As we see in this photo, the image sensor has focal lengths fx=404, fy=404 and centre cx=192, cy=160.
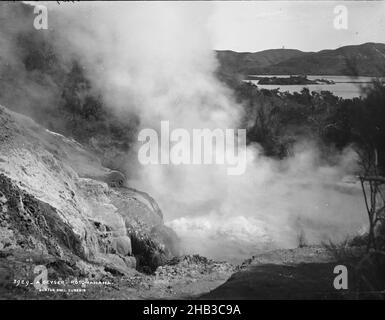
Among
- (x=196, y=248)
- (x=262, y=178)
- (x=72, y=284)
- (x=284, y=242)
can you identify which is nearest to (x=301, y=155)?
(x=262, y=178)

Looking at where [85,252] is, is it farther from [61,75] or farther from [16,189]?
[61,75]

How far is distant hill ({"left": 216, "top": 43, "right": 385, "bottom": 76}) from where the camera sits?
10.3 metres

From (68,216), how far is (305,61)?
12.9 meters

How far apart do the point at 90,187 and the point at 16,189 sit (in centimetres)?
320

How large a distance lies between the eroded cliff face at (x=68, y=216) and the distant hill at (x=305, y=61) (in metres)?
7.23

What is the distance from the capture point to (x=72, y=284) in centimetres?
746

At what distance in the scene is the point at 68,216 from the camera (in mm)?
9562

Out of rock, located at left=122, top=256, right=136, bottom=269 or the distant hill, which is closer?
the distant hill

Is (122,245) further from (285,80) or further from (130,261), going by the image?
(285,80)

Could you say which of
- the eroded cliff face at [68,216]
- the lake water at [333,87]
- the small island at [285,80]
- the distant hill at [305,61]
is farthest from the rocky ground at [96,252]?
the small island at [285,80]

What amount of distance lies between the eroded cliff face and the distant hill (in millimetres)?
7232

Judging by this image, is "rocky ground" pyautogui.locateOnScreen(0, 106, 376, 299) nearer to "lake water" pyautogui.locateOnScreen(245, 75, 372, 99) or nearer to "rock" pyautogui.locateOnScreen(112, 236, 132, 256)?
"rock" pyautogui.locateOnScreen(112, 236, 132, 256)

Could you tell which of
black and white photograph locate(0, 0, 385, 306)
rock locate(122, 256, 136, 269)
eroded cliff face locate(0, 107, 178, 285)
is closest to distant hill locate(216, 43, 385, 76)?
black and white photograph locate(0, 0, 385, 306)

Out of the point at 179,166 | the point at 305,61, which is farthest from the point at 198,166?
the point at 305,61
